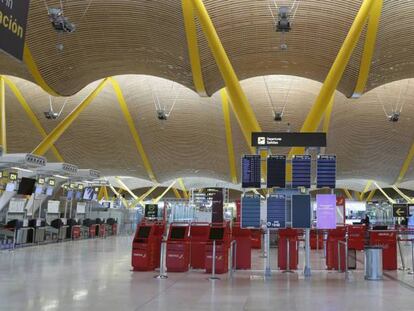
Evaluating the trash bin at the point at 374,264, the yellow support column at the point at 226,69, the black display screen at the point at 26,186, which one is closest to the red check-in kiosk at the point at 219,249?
the trash bin at the point at 374,264

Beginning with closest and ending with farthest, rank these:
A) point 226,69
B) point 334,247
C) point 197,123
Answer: point 334,247
point 226,69
point 197,123

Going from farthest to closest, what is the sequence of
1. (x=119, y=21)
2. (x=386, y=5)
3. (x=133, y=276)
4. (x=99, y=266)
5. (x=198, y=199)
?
(x=198, y=199) < (x=119, y=21) < (x=386, y=5) < (x=99, y=266) < (x=133, y=276)

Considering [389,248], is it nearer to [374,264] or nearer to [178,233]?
[374,264]

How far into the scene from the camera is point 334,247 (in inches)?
549

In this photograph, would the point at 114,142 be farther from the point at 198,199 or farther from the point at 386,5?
the point at 386,5

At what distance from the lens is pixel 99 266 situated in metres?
13.7

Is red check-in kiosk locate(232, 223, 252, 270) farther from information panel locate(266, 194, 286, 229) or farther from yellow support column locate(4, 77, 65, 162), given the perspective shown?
yellow support column locate(4, 77, 65, 162)

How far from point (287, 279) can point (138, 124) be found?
1235 inches

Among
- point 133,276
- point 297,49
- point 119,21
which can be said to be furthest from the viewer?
point 297,49

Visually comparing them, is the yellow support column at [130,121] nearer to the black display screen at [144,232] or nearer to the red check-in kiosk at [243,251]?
the black display screen at [144,232]

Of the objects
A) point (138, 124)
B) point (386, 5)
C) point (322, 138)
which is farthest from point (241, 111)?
point (138, 124)

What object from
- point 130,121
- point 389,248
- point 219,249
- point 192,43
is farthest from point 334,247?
point 130,121

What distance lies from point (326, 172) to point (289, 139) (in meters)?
1.31

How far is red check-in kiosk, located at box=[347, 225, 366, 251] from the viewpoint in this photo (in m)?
15.1
